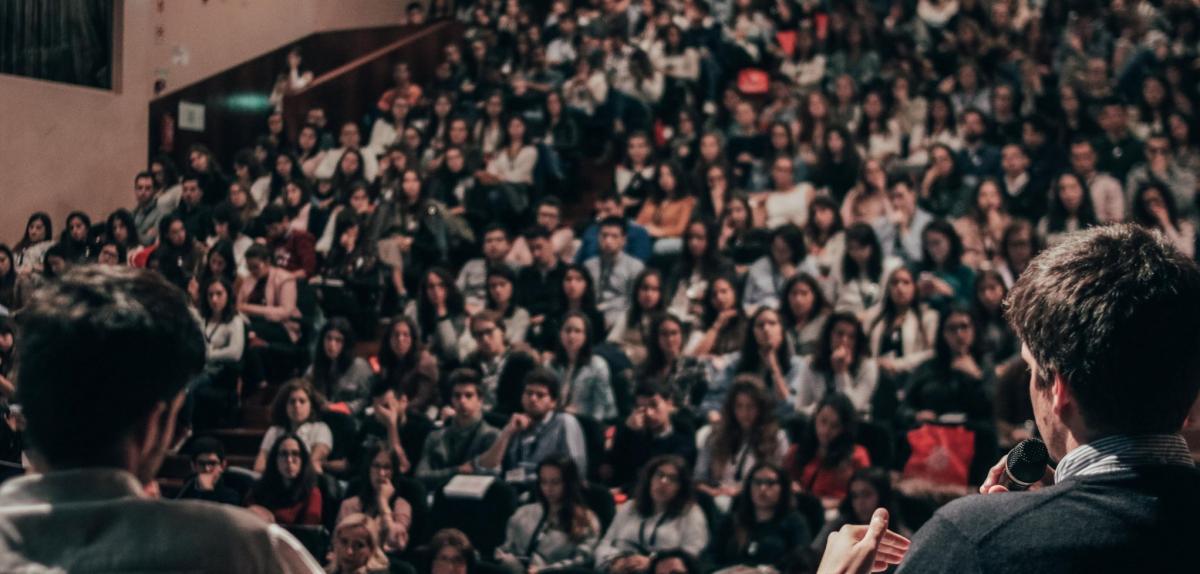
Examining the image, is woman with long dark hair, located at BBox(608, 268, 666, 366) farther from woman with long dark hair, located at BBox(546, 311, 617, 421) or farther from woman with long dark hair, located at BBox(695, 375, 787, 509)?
woman with long dark hair, located at BBox(695, 375, 787, 509)

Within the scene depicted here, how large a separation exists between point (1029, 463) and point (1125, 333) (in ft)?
0.84

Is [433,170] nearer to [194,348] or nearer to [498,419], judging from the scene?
[498,419]

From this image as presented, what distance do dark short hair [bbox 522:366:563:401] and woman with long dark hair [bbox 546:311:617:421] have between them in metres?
0.12

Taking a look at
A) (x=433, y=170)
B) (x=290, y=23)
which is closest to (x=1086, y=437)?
(x=290, y=23)

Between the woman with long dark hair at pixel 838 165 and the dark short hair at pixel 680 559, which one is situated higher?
the woman with long dark hair at pixel 838 165

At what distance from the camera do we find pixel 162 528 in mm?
982

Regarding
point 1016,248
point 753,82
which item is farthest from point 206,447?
point 753,82

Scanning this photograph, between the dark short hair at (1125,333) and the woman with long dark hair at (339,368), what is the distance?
4324mm

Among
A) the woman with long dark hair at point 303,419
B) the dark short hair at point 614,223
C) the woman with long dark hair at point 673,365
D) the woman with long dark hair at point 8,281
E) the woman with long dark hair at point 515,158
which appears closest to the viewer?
the woman with long dark hair at point 8,281

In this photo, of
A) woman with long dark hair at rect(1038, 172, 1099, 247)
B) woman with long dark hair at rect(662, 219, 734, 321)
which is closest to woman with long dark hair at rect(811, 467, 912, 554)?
woman with long dark hair at rect(662, 219, 734, 321)

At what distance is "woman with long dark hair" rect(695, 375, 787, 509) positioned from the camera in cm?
450

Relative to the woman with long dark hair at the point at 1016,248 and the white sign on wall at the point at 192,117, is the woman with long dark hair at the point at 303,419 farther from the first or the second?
the woman with long dark hair at the point at 1016,248

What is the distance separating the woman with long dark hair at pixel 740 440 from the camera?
4504 mm

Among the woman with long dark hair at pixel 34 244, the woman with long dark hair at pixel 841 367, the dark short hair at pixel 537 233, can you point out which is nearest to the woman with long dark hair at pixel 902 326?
the woman with long dark hair at pixel 841 367
